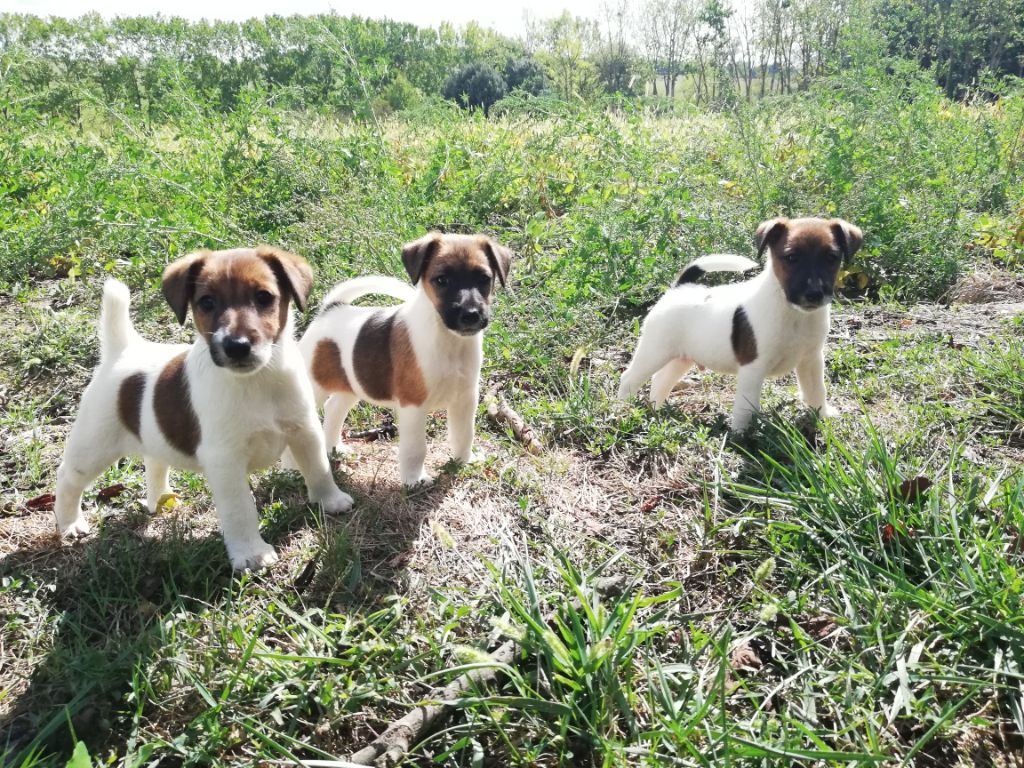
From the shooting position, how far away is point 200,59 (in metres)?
30.3

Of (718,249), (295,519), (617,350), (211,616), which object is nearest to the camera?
(211,616)

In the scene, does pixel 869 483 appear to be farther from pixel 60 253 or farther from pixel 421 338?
pixel 60 253

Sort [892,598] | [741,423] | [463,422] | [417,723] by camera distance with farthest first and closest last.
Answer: [741,423] → [463,422] → [892,598] → [417,723]

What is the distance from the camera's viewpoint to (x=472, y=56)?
145ft

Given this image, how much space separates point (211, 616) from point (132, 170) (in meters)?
5.92

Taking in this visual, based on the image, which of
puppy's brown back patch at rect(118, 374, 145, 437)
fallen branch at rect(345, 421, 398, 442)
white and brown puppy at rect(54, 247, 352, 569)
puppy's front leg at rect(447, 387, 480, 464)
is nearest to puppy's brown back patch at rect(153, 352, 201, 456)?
white and brown puppy at rect(54, 247, 352, 569)

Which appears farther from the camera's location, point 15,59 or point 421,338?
point 15,59

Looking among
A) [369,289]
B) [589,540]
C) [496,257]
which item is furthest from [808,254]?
[369,289]

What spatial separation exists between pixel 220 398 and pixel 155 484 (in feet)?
3.79

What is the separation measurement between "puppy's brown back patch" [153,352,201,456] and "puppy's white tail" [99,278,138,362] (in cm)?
49

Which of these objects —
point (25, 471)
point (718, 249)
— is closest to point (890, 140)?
point (718, 249)

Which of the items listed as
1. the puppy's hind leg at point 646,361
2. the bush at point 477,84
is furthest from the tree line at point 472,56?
the puppy's hind leg at point 646,361

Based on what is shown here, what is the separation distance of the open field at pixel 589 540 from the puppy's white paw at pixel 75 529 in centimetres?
8

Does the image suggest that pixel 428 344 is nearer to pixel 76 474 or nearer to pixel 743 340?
pixel 76 474
